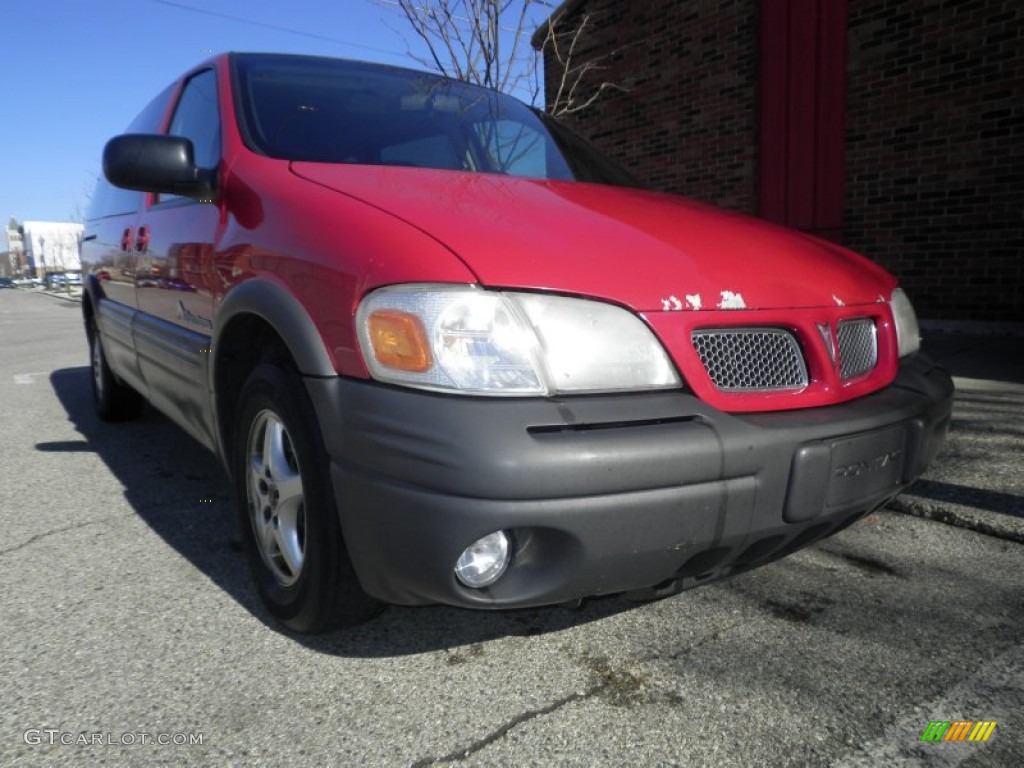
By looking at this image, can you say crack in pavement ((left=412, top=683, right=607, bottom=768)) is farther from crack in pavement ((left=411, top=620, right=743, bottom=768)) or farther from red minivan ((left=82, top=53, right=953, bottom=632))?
red minivan ((left=82, top=53, right=953, bottom=632))

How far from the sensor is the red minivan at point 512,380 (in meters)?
1.51

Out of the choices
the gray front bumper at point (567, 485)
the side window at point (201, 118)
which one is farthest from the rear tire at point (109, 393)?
the gray front bumper at point (567, 485)

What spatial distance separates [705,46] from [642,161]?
4.81 ft

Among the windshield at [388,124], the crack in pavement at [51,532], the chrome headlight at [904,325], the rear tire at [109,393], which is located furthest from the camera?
the rear tire at [109,393]

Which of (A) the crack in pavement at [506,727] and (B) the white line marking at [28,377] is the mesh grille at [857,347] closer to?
(A) the crack in pavement at [506,727]

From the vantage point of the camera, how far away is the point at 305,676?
1.88m

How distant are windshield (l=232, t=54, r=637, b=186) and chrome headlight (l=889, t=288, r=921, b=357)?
1.11 m

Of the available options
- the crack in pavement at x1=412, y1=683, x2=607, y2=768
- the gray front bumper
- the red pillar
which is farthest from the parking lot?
the red pillar

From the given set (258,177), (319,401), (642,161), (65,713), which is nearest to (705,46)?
(642,161)

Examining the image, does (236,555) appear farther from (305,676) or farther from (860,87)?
(860,87)

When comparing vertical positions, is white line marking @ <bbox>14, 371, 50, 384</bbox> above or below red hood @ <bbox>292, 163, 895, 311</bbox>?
below

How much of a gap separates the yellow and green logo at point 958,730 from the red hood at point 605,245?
38.7 inches

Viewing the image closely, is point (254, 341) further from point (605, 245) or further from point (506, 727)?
point (506, 727)

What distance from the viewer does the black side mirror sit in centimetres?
233
